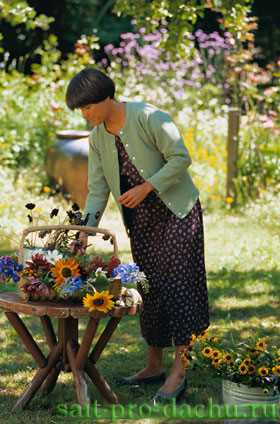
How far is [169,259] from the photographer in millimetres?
4000

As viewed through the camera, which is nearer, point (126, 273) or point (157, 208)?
point (126, 273)

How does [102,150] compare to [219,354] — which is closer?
[219,354]

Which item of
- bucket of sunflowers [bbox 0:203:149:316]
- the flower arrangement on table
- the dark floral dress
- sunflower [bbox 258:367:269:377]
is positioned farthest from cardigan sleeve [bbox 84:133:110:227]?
sunflower [bbox 258:367:269:377]

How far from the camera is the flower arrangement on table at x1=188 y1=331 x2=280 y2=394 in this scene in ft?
11.4

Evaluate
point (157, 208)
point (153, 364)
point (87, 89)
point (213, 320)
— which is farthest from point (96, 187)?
point (213, 320)

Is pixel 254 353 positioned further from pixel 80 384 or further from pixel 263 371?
pixel 80 384

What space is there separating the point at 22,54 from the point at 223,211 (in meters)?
8.92

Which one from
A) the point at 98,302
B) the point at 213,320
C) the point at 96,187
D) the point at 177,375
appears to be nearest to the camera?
the point at 98,302

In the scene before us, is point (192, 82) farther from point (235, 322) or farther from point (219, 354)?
point (219, 354)

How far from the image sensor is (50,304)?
3.56m

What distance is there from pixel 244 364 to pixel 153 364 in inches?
34.0

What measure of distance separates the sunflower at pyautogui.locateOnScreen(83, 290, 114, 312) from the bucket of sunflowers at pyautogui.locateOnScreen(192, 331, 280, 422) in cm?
49

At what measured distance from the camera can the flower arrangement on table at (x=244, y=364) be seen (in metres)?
3.49

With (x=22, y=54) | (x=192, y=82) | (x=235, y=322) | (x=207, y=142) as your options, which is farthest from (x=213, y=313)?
(x=22, y=54)
